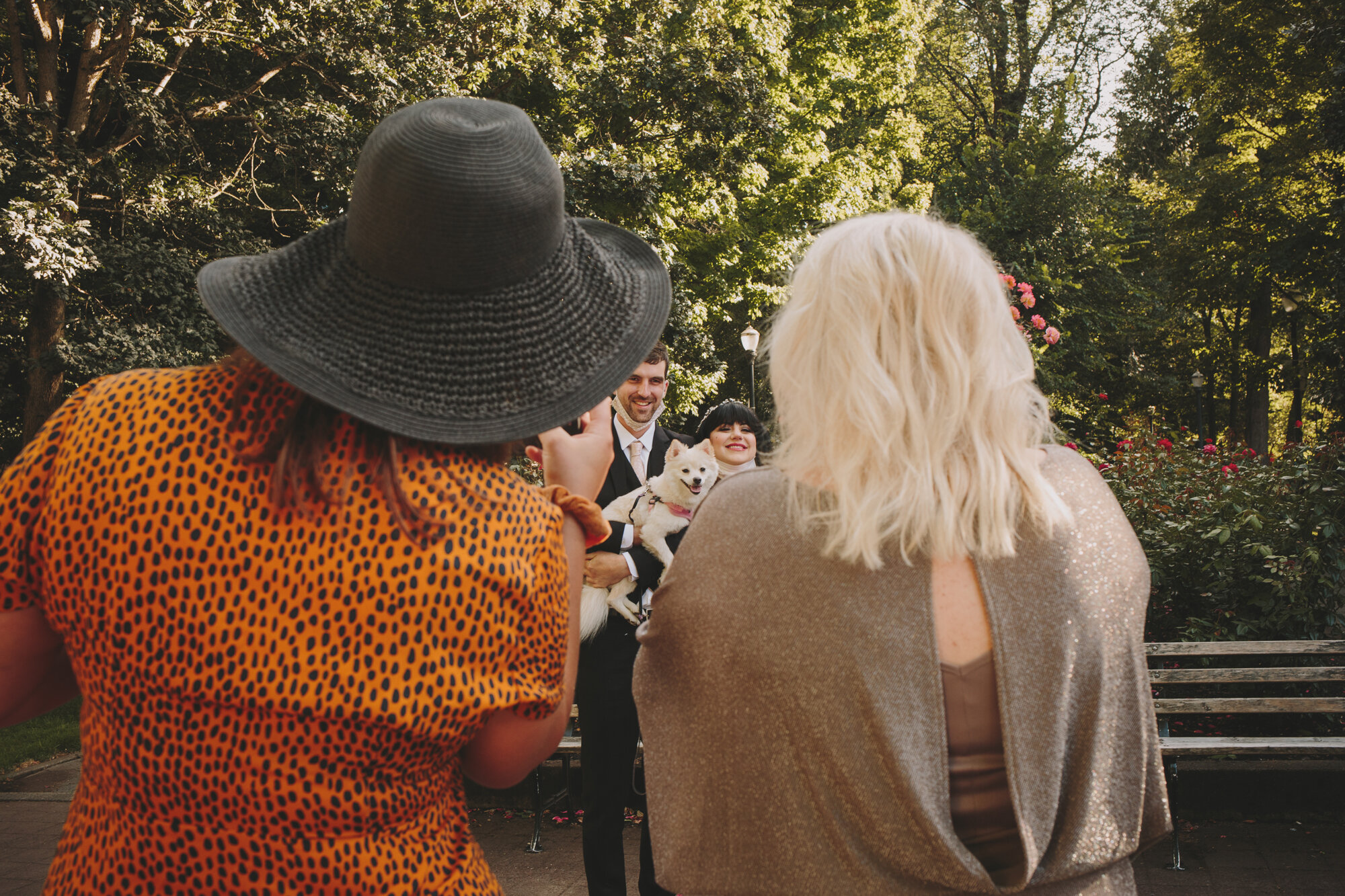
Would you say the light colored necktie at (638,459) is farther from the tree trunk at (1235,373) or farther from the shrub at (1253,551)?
the tree trunk at (1235,373)

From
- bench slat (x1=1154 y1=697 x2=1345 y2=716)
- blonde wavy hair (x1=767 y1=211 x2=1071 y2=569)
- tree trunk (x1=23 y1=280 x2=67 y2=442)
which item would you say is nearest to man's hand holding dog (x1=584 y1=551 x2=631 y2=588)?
blonde wavy hair (x1=767 y1=211 x2=1071 y2=569)

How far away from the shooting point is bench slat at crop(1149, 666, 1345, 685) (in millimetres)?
4930

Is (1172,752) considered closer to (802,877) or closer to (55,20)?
(802,877)

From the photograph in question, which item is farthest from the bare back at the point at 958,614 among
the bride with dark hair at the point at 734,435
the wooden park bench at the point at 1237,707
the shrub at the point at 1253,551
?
the shrub at the point at 1253,551

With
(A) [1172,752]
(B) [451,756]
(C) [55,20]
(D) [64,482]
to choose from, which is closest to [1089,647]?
(B) [451,756]

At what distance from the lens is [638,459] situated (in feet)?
14.1

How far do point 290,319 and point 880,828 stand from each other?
1194mm

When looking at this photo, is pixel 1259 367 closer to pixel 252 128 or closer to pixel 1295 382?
pixel 1295 382

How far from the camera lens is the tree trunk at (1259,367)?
24.9 meters

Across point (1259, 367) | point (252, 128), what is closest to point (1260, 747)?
point (252, 128)

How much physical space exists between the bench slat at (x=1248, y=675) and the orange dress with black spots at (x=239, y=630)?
16.0 ft

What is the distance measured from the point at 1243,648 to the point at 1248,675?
0.60 ft

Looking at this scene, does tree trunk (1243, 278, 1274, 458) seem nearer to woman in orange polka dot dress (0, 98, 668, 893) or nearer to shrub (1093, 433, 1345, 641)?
shrub (1093, 433, 1345, 641)

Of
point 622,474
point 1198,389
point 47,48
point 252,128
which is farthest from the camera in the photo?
point 1198,389
